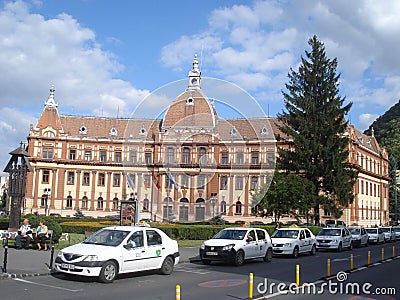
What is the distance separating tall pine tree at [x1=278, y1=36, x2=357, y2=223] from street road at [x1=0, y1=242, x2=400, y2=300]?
34.3 metres

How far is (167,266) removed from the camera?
53.8 ft

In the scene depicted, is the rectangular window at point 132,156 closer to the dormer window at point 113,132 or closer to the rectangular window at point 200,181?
the dormer window at point 113,132

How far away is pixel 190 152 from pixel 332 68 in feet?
96.1

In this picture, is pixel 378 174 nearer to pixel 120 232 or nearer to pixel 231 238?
pixel 231 238

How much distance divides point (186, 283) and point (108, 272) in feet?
8.18

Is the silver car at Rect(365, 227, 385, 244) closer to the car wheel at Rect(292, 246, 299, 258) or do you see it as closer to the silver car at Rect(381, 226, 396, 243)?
the silver car at Rect(381, 226, 396, 243)

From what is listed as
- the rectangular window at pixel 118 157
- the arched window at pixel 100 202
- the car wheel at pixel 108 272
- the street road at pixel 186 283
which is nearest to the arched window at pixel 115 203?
the arched window at pixel 100 202

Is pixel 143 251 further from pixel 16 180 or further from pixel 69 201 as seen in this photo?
pixel 69 201

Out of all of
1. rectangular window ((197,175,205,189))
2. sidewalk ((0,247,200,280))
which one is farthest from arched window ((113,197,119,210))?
sidewalk ((0,247,200,280))

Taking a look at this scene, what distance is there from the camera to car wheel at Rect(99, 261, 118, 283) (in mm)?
13728

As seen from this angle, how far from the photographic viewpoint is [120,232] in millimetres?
15609

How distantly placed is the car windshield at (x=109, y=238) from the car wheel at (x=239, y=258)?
20.1 ft

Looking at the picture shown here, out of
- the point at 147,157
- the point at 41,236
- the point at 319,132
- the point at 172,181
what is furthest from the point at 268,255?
the point at 147,157

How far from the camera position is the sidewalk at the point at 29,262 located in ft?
50.1
